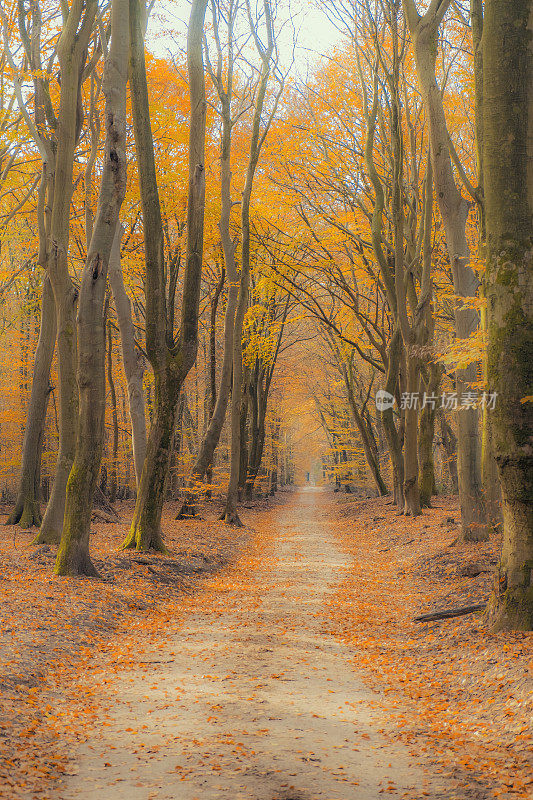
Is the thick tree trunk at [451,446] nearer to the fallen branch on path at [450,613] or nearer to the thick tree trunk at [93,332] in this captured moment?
the fallen branch on path at [450,613]

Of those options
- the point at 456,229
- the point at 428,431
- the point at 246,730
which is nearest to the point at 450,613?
the point at 246,730

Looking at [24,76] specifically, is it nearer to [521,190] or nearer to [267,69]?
[267,69]

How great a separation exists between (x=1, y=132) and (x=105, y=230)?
28.0ft

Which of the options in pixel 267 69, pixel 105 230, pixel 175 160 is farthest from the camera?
pixel 175 160

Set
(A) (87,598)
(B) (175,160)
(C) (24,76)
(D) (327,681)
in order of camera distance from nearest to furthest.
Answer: (D) (327,681)
(A) (87,598)
(C) (24,76)
(B) (175,160)

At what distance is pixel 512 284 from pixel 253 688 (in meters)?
3.84

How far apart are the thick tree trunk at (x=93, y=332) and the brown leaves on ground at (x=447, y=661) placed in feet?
11.1

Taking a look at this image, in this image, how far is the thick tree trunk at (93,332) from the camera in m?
8.17

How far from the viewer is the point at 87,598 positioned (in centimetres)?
730

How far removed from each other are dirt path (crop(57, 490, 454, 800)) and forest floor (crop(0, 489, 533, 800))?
0.01 m

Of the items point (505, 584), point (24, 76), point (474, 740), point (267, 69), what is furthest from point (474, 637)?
point (267, 69)
